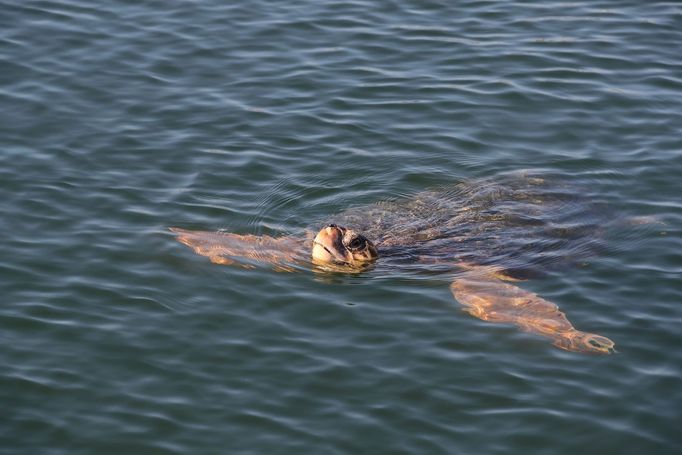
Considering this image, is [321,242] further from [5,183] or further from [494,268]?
[5,183]

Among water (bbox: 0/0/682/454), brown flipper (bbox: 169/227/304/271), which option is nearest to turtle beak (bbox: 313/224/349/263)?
water (bbox: 0/0/682/454)

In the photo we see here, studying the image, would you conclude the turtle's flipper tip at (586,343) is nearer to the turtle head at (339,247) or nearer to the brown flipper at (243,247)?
the turtle head at (339,247)

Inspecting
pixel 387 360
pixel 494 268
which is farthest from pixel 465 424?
pixel 494 268

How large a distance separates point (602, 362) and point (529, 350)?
679 millimetres

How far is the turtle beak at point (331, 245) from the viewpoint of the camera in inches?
411

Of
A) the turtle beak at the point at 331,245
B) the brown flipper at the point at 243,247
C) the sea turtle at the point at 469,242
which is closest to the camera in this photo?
the sea turtle at the point at 469,242

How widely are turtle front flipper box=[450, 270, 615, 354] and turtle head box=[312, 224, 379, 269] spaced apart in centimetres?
104

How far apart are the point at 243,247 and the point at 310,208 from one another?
3.97ft

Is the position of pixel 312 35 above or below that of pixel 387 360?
above

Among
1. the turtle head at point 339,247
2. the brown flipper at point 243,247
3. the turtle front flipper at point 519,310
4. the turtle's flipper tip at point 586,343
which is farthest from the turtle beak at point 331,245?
the turtle's flipper tip at point 586,343

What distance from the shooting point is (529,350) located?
9.45m

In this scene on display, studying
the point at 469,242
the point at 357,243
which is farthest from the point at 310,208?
the point at 469,242

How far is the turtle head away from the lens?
1045cm

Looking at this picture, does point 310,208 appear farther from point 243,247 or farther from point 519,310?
point 519,310
